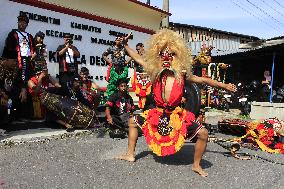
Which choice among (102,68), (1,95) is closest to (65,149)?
(1,95)

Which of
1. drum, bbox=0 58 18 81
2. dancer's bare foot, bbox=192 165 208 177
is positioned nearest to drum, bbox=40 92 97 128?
drum, bbox=0 58 18 81

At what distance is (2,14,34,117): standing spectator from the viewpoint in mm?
6820

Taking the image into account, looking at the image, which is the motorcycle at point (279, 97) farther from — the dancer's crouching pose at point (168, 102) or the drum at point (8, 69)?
the drum at point (8, 69)

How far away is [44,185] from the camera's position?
3791 mm

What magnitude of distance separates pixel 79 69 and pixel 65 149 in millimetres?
3748

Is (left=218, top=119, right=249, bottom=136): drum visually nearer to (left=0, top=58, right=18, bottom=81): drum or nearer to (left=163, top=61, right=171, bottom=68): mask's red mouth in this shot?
(left=163, top=61, right=171, bottom=68): mask's red mouth

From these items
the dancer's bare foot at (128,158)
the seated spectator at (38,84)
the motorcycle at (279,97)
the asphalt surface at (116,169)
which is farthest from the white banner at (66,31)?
the motorcycle at (279,97)

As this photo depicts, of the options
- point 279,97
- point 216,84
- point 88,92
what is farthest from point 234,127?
point 279,97

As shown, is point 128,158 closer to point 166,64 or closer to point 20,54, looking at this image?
point 166,64

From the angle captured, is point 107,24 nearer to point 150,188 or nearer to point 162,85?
point 162,85

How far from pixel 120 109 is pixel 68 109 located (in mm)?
992

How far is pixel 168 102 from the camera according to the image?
15.4ft

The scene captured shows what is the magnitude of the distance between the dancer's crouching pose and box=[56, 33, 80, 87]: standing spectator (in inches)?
126

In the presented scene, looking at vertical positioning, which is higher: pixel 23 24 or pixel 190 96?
pixel 23 24
